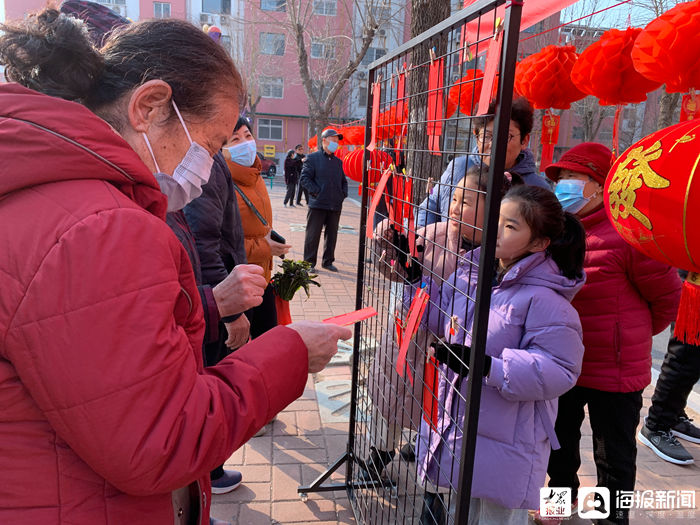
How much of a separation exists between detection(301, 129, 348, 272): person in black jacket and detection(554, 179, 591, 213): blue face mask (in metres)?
5.37

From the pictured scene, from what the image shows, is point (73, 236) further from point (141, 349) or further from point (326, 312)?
point (326, 312)

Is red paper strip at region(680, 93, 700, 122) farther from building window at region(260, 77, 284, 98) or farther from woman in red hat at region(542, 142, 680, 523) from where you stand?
building window at region(260, 77, 284, 98)

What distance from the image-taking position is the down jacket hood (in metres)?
0.77

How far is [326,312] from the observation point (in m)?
5.68

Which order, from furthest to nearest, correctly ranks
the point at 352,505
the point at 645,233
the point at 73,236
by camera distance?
the point at 352,505, the point at 645,233, the point at 73,236

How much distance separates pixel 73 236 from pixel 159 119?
41cm

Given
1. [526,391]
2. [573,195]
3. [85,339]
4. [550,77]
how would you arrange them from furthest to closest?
[550,77]
[573,195]
[526,391]
[85,339]

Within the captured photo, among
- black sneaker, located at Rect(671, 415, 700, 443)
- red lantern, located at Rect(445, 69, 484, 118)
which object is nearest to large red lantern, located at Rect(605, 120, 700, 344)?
red lantern, located at Rect(445, 69, 484, 118)

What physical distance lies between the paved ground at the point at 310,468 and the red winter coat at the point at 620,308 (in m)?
0.86

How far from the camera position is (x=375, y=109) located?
2.09 m

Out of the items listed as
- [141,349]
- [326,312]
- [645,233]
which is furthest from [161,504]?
[326,312]

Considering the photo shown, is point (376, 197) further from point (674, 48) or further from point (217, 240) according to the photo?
point (674, 48)

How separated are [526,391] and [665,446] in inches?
84.7

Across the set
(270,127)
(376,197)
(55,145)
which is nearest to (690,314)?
(376,197)
